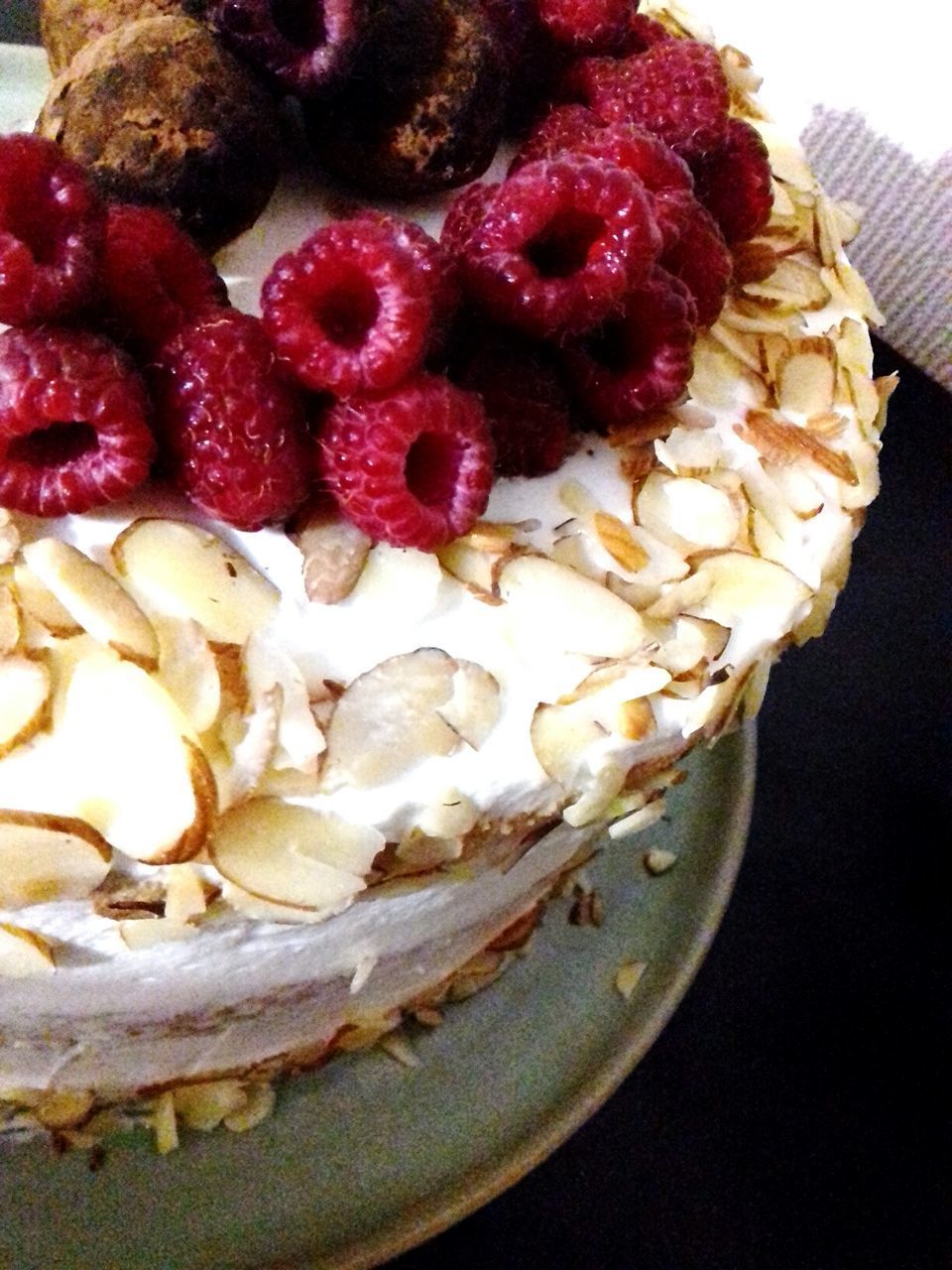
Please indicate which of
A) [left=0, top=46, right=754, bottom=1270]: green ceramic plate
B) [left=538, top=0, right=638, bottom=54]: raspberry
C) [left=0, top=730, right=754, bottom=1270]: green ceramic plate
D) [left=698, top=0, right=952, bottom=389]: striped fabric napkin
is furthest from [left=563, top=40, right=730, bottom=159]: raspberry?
[left=698, top=0, right=952, bottom=389]: striped fabric napkin

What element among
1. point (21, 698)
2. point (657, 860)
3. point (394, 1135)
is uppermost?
point (21, 698)

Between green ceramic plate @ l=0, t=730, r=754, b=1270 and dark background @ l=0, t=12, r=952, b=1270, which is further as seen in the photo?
dark background @ l=0, t=12, r=952, b=1270

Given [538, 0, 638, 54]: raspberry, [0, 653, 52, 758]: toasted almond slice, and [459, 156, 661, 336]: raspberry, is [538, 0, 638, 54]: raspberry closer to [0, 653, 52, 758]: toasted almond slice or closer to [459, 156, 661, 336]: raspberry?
[459, 156, 661, 336]: raspberry

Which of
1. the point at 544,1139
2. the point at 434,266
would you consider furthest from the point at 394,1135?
the point at 434,266

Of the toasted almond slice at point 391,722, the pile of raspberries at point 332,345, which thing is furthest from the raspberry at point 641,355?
the toasted almond slice at point 391,722

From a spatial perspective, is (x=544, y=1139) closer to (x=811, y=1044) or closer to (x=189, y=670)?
(x=811, y=1044)
